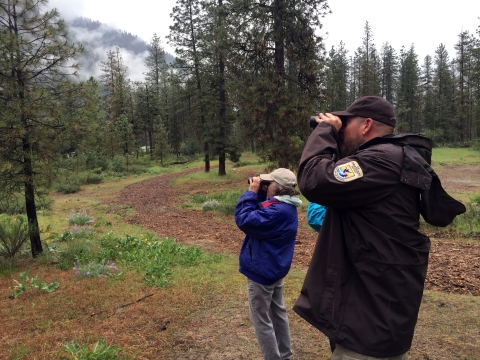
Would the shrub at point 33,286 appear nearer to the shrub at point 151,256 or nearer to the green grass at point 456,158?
the shrub at point 151,256

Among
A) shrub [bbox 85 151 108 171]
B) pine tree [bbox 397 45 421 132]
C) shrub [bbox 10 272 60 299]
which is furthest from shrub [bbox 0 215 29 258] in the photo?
pine tree [bbox 397 45 421 132]

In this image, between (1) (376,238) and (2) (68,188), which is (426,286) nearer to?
(1) (376,238)

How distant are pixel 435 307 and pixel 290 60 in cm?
1319

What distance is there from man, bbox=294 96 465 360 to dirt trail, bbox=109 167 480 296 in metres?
4.60

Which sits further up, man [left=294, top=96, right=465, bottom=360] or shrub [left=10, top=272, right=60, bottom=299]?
man [left=294, top=96, right=465, bottom=360]

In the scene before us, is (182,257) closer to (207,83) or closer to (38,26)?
(38,26)

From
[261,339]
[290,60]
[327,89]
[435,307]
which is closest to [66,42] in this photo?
[261,339]

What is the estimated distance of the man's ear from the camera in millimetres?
1944

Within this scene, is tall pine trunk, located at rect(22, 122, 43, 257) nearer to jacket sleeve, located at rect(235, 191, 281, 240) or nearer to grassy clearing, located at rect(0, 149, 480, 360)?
grassy clearing, located at rect(0, 149, 480, 360)

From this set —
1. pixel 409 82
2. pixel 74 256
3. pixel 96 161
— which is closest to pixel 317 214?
pixel 74 256

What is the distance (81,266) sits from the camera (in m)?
6.67

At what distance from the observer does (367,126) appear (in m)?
1.96

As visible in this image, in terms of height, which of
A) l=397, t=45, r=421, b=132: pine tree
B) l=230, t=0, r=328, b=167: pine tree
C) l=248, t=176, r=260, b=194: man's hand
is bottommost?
l=248, t=176, r=260, b=194: man's hand

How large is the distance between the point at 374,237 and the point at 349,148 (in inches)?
21.2
